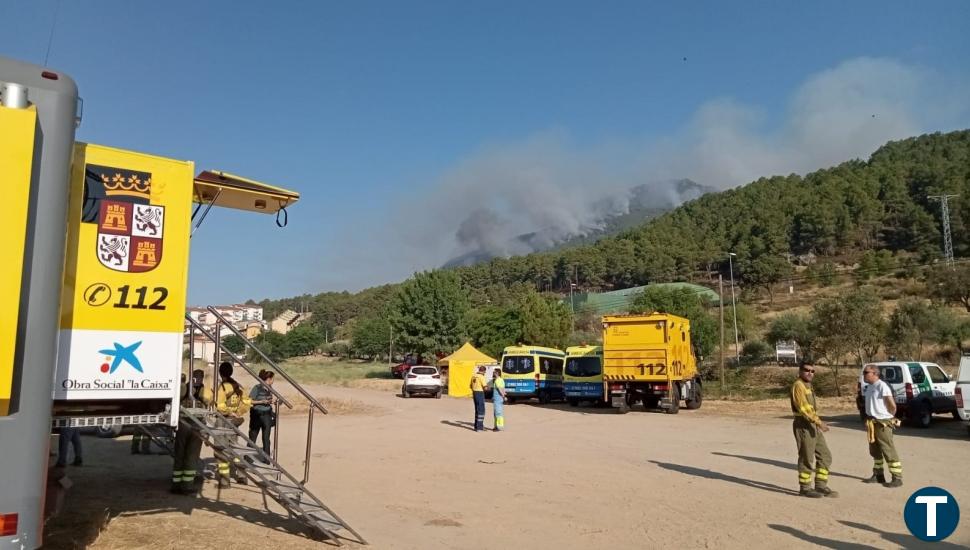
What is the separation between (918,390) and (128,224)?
1900cm

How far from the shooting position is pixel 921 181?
95.8 m

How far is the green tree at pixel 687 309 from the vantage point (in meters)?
43.7

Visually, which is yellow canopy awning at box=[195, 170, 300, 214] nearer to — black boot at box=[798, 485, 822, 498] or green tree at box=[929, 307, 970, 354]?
black boot at box=[798, 485, 822, 498]

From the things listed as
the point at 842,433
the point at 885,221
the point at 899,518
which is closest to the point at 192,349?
the point at 899,518

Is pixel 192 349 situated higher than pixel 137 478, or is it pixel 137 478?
pixel 192 349

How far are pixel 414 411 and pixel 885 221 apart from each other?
92.8 m

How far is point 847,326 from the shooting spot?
29.5 meters

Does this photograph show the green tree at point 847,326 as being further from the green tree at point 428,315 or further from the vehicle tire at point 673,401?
the green tree at point 428,315

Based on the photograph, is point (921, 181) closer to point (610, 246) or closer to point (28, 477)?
point (610, 246)

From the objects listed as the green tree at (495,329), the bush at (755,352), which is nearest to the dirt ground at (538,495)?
the bush at (755,352)

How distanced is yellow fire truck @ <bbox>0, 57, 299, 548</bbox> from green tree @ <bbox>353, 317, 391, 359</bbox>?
7015 centimetres

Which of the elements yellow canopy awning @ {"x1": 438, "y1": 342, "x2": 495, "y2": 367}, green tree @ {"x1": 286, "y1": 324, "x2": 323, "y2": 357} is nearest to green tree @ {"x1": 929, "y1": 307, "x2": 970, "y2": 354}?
yellow canopy awning @ {"x1": 438, "y1": 342, "x2": 495, "y2": 367}

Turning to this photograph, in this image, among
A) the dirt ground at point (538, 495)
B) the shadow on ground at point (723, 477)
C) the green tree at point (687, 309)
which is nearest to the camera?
the dirt ground at point (538, 495)

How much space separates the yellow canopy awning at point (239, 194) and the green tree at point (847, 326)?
27827mm
